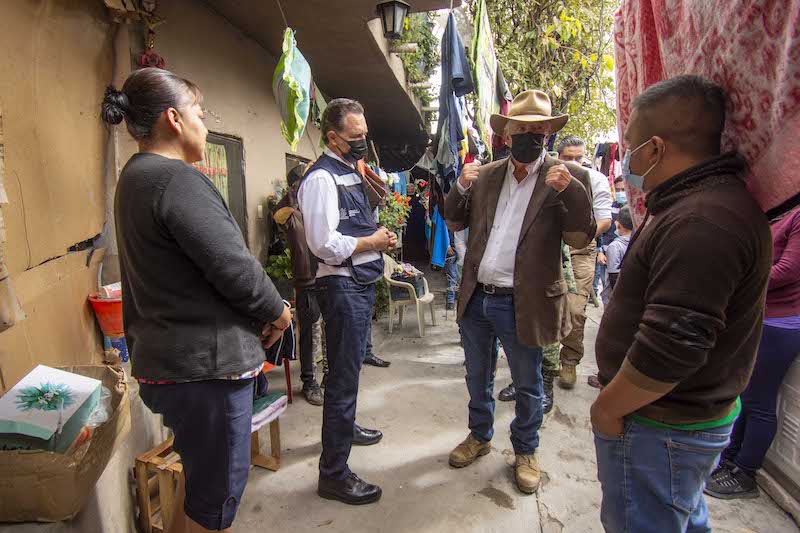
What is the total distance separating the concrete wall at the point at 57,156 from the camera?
1.70 m

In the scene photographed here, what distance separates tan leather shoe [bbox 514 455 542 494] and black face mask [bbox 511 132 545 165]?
1745mm

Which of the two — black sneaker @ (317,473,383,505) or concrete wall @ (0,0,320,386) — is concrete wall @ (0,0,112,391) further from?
Result: black sneaker @ (317,473,383,505)

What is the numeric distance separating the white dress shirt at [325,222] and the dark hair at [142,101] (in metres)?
0.89

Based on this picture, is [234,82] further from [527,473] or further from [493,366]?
[527,473]

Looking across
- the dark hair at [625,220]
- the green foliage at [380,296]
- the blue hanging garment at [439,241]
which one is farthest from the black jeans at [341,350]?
the blue hanging garment at [439,241]

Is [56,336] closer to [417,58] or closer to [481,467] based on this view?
[481,467]

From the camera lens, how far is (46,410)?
1.44 metres

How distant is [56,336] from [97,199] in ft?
2.84

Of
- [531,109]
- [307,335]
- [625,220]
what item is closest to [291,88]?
[531,109]

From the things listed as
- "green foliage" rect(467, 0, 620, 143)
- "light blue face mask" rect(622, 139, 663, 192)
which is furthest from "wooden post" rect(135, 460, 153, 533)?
"green foliage" rect(467, 0, 620, 143)

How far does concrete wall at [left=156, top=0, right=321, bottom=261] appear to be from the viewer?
336 centimetres

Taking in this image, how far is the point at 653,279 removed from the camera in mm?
1139

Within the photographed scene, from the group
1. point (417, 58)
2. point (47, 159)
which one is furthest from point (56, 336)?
point (417, 58)

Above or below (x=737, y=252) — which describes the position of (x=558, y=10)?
above
